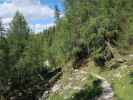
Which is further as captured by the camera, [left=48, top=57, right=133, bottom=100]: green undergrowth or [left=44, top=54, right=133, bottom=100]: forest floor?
[left=44, top=54, right=133, bottom=100]: forest floor

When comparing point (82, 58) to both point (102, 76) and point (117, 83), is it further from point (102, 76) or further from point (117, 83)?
point (117, 83)

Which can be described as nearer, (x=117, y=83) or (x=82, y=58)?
(x=117, y=83)

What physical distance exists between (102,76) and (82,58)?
46.0 feet

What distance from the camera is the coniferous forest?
1678 inches

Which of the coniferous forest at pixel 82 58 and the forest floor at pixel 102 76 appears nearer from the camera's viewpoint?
the forest floor at pixel 102 76

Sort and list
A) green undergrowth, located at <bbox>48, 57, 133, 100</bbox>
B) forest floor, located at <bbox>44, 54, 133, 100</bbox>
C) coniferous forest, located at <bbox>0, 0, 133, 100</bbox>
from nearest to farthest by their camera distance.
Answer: green undergrowth, located at <bbox>48, 57, 133, 100</bbox>, forest floor, located at <bbox>44, 54, 133, 100</bbox>, coniferous forest, located at <bbox>0, 0, 133, 100</bbox>

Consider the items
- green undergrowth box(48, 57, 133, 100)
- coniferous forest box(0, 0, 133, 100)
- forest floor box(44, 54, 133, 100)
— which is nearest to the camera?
green undergrowth box(48, 57, 133, 100)

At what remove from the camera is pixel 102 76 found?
49156 mm

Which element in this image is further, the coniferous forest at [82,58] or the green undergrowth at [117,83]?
the coniferous forest at [82,58]

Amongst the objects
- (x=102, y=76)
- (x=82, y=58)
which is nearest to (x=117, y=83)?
(x=102, y=76)

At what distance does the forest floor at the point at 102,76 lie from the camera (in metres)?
38.8

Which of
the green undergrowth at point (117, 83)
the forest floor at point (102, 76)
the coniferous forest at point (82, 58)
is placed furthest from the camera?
the coniferous forest at point (82, 58)

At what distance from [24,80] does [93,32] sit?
46.5 feet

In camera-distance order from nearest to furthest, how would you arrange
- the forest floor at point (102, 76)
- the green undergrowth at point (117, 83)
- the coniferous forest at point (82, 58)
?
the green undergrowth at point (117, 83), the forest floor at point (102, 76), the coniferous forest at point (82, 58)
